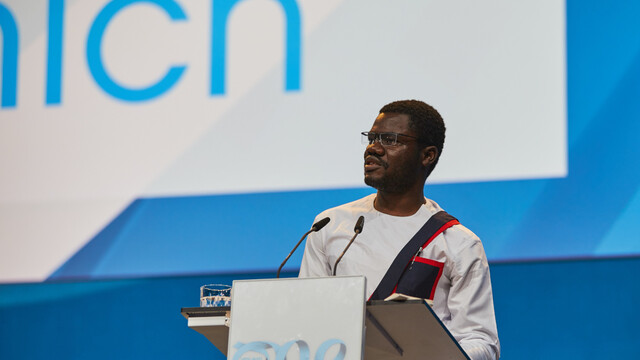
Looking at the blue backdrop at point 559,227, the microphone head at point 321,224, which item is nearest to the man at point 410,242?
the microphone head at point 321,224

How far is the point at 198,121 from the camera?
13.5 feet

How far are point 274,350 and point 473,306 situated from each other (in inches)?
29.5

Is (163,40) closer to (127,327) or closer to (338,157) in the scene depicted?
(338,157)

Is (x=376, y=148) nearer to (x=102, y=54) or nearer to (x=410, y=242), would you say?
(x=410, y=242)

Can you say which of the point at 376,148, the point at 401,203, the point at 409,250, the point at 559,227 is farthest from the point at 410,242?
the point at 559,227

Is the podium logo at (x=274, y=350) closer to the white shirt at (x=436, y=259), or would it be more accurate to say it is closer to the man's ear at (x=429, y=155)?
the white shirt at (x=436, y=259)

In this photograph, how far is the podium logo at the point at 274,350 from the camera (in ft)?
7.17

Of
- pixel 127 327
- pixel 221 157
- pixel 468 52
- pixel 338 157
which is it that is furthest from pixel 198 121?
pixel 468 52

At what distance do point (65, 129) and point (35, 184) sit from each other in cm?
30

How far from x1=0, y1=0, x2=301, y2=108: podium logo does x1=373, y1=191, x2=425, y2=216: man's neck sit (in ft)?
3.91

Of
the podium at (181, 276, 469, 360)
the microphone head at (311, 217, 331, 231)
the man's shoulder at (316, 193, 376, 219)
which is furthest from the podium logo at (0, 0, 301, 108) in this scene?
the podium at (181, 276, 469, 360)

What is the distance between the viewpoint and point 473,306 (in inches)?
106

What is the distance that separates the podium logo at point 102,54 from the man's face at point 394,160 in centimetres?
116

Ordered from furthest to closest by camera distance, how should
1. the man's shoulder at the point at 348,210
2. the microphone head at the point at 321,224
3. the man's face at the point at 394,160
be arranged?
the man's shoulder at the point at 348,210 < the man's face at the point at 394,160 < the microphone head at the point at 321,224
